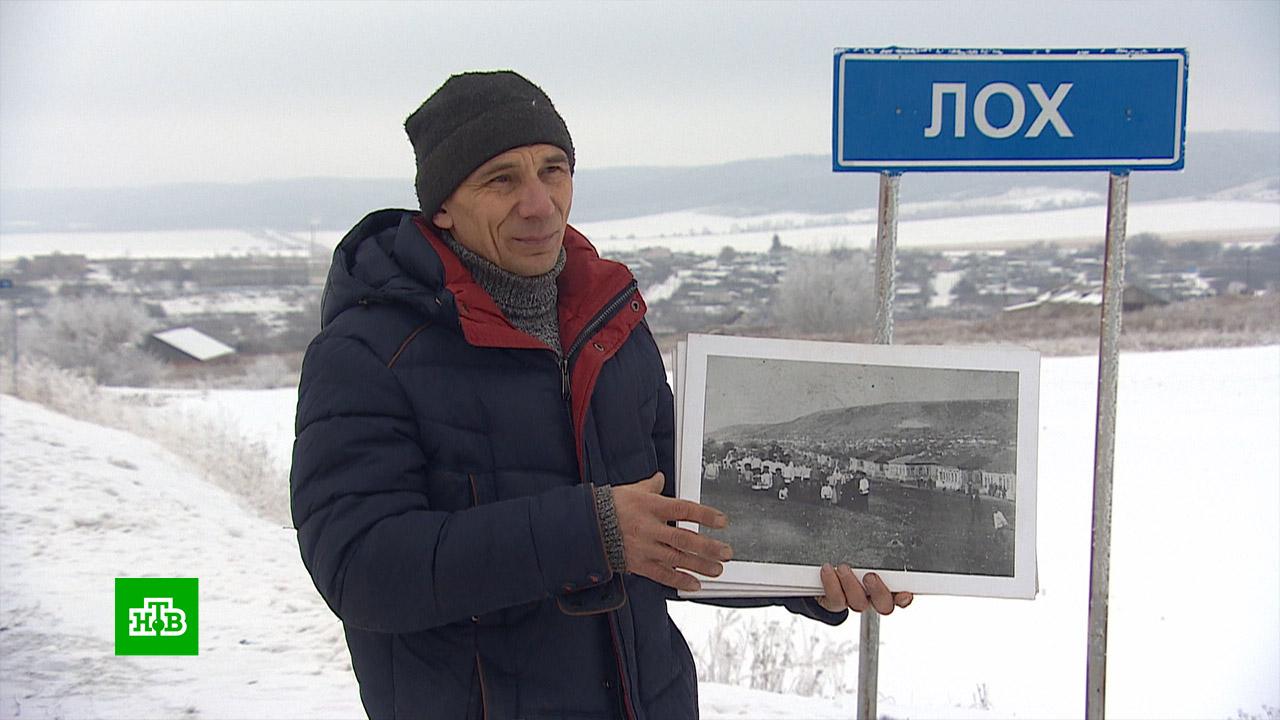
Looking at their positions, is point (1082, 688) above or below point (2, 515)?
below

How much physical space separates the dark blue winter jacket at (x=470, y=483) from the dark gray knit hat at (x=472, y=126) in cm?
7

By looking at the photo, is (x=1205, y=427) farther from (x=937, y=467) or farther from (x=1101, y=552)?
(x=937, y=467)

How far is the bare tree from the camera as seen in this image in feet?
12.4

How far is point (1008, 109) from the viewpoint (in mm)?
1896

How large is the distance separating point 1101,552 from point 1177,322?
83.3 inches

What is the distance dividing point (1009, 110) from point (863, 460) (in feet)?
2.85

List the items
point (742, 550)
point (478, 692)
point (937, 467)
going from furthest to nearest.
A: 1. point (937, 467)
2. point (742, 550)
3. point (478, 692)

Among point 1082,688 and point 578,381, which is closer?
point 578,381

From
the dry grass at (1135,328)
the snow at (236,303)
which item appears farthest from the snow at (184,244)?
the dry grass at (1135,328)

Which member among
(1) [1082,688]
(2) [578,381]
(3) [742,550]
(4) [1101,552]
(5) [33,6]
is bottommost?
(1) [1082,688]

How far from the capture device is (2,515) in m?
3.90

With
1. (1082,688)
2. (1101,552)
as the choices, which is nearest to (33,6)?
(1101,552)

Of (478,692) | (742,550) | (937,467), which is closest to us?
(478,692)

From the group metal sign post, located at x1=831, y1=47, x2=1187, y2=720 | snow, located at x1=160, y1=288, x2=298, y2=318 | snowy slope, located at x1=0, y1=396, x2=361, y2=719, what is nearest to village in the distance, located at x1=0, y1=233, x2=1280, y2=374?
snow, located at x1=160, y1=288, x2=298, y2=318
